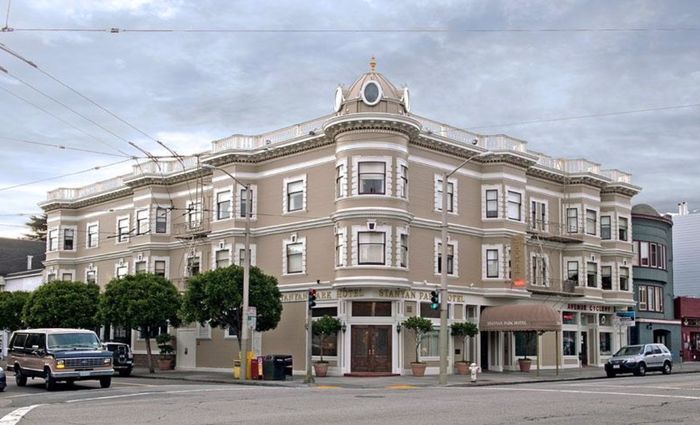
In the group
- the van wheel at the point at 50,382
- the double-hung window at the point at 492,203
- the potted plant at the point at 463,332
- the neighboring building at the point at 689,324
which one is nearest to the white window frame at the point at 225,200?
the potted plant at the point at 463,332

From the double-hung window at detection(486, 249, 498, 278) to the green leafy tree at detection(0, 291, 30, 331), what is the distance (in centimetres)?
2993

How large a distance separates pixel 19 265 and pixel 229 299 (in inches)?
1776

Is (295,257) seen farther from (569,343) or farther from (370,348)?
(569,343)

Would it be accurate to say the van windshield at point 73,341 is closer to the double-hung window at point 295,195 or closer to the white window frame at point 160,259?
the double-hung window at point 295,195

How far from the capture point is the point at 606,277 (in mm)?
54562

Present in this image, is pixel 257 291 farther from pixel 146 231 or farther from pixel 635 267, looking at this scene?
pixel 635 267

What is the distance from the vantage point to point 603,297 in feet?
178

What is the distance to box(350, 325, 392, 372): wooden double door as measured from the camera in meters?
41.1

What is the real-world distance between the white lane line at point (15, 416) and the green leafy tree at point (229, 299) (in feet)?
62.2

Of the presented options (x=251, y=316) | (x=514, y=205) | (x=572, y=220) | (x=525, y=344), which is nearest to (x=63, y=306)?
(x=251, y=316)

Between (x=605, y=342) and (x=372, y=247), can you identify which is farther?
(x=605, y=342)

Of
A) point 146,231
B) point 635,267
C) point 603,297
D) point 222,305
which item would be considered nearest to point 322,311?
point 222,305

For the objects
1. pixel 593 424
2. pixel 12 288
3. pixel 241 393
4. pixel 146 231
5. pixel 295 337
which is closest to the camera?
pixel 593 424

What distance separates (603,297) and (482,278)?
11.3m
